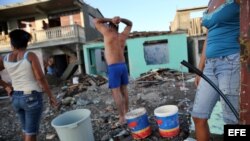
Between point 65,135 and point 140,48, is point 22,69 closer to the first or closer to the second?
point 65,135

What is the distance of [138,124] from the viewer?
3145mm

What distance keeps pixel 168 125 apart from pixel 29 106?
70.2 inches

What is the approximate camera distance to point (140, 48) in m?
14.0

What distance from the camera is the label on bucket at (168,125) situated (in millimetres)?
3032

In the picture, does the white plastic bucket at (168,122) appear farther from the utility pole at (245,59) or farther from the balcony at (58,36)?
the balcony at (58,36)

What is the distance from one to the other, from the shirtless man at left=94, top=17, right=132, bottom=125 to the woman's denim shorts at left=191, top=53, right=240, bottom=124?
182 centimetres

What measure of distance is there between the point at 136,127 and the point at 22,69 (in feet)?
5.43

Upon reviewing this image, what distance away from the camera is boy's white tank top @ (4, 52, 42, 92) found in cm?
256

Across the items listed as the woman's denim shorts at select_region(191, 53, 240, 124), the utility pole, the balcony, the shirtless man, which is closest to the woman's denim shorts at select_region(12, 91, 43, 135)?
the shirtless man

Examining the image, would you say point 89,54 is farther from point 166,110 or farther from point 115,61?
point 166,110

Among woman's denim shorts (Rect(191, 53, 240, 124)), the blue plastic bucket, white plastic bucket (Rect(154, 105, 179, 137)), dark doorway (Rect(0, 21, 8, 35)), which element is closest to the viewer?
woman's denim shorts (Rect(191, 53, 240, 124))

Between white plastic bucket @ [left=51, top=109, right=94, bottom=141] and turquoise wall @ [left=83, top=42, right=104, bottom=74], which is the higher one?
turquoise wall @ [left=83, top=42, right=104, bottom=74]

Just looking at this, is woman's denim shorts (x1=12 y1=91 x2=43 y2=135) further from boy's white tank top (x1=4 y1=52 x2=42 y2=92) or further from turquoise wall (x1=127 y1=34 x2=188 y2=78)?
turquoise wall (x1=127 y1=34 x2=188 y2=78)

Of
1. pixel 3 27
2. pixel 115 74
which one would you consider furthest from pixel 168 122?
pixel 3 27
